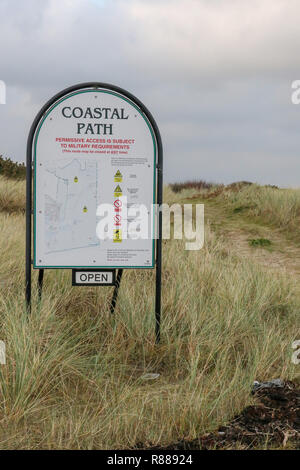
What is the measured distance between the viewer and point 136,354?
530 centimetres

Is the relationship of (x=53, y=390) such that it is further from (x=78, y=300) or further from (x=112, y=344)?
(x=78, y=300)

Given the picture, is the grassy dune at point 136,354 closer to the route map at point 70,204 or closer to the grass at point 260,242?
the route map at point 70,204

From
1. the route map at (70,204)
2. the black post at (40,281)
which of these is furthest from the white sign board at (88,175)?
the black post at (40,281)

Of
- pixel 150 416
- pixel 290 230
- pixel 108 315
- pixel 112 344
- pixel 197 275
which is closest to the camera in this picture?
pixel 150 416

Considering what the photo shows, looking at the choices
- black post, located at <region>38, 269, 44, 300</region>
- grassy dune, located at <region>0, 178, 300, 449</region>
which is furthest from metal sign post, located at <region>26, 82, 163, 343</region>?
grassy dune, located at <region>0, 178, 300, 449</region>

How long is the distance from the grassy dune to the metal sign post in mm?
375

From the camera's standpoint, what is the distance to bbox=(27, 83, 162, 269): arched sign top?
5305 mm

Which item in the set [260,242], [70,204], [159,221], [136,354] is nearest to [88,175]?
[70,204]

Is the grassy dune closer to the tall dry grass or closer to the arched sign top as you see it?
the arched sign top

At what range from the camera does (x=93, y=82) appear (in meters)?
5.37

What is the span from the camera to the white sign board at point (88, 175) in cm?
530

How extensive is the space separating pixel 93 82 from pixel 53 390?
2818 mm
